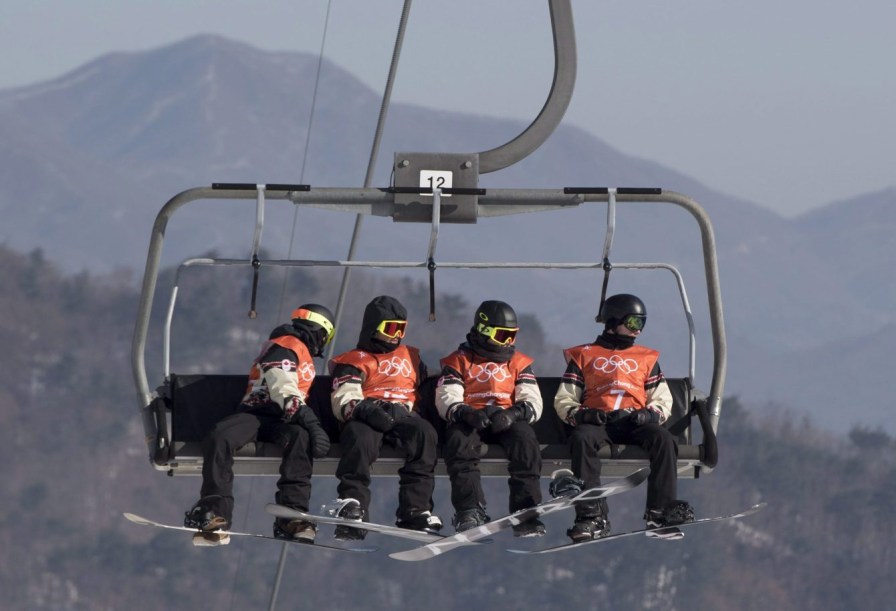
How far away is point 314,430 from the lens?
32.8 feet

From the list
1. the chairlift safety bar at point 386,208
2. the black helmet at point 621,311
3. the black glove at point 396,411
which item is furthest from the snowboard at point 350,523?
the black helmet at point 621,311

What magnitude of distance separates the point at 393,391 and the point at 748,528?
10330 centimetres

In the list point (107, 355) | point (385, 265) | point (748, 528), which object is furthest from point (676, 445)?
point (107, 355)

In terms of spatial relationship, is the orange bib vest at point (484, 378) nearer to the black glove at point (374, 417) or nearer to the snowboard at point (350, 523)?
the black glove at point (374, 417)

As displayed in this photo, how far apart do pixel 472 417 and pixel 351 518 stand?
31.5 inches

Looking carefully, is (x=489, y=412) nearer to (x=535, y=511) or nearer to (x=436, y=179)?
(x=535, y=511)

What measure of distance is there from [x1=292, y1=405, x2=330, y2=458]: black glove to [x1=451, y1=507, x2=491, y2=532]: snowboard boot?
0.74 m

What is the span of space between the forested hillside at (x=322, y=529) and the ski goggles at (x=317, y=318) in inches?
3425

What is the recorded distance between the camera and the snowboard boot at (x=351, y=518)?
384 inches

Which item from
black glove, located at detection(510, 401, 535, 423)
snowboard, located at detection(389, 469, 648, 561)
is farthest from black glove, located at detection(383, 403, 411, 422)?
snowboard, located at detection(389, 469, 648, 561)

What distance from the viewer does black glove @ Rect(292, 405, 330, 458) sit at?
996cm

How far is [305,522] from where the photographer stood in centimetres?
991

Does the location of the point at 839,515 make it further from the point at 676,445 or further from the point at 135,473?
the point at 676,445

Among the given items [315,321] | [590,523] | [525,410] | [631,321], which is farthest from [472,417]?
[631,321]
